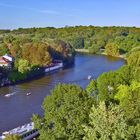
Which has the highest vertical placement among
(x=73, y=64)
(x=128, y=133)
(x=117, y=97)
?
(x=128, y=133)

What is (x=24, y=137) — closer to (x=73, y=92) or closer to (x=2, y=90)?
(x=73, y=92)

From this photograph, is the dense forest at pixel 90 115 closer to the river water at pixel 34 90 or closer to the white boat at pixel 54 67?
the river water at pixel 34 90

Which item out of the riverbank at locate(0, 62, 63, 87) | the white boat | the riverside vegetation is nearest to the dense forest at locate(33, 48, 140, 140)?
the riverside vegetation

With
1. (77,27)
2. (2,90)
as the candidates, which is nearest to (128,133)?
(2,90)

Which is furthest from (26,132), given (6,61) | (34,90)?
(6,61)

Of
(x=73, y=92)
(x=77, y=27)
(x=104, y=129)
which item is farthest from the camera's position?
(x=77, y=27)

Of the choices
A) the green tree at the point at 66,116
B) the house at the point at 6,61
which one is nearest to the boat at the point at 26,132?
the green tree at the point at 66,116

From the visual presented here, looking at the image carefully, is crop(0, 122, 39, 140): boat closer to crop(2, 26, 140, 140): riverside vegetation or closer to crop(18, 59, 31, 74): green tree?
crop(2, 26, 140, 140): riverside vegetation
